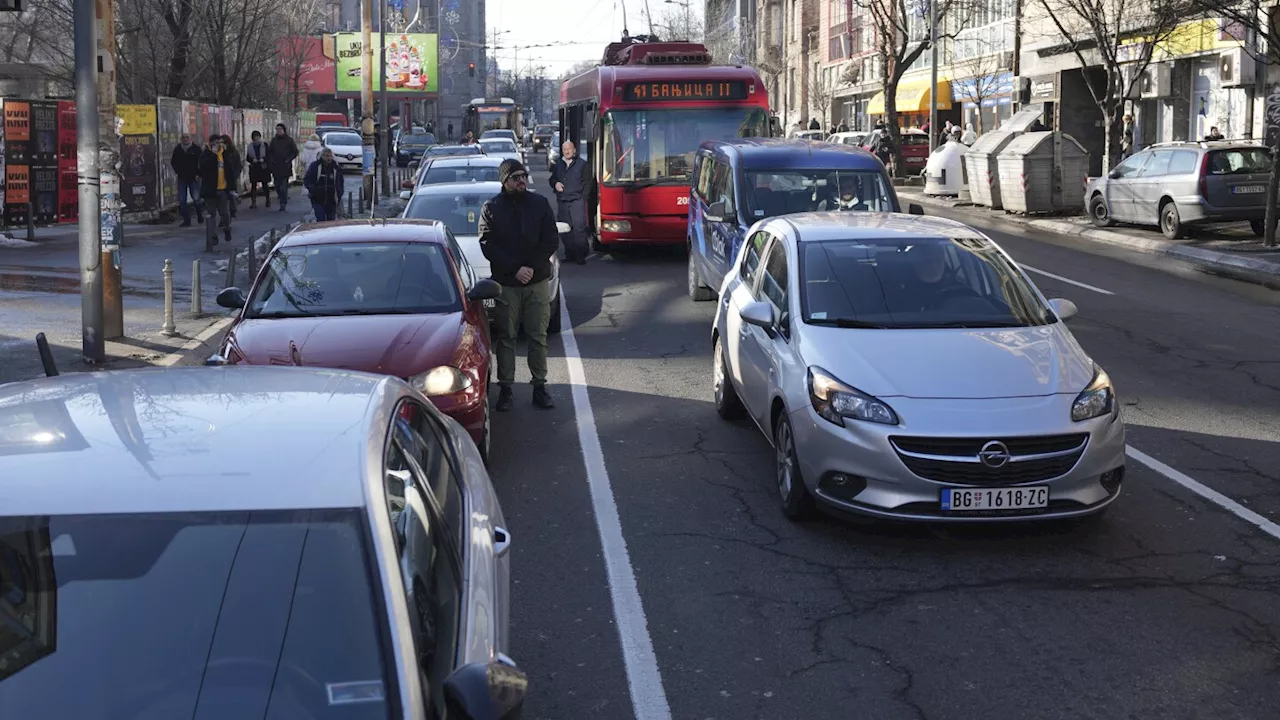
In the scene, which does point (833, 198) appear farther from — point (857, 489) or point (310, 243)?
point (857, 489)

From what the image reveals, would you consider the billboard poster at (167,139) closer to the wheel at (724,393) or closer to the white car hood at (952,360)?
the wheel at (724,393)

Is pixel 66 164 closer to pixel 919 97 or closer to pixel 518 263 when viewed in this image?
pixel 518 263

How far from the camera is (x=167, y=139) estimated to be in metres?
29.6

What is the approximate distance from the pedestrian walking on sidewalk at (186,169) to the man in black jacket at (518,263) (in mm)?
17733

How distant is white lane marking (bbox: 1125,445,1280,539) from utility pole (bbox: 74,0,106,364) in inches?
337

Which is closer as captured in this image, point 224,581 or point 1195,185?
point 224,581

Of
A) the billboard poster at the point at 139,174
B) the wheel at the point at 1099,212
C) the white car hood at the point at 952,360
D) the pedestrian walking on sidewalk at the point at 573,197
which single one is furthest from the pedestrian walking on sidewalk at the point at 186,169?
the white car hood at the point at 952,360

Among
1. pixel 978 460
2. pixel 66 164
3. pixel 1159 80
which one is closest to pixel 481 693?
pixel 978 460

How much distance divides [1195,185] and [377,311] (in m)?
18.6

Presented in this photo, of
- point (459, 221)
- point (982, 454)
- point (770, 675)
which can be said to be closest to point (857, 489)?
point (982, 454)

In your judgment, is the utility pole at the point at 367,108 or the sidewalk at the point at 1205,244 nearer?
the sidewalk at the point at 1205,244

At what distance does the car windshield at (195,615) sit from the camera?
2.97m

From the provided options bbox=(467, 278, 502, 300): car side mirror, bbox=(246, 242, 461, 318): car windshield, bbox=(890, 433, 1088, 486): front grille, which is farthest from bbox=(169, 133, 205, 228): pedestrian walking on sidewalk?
bbox=(890, 433, 1088, 486): front grille

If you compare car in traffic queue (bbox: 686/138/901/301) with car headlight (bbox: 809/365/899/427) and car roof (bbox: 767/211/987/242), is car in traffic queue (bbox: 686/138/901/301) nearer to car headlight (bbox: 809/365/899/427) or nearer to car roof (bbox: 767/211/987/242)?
car roof (bbox: 767/211/987/242)
